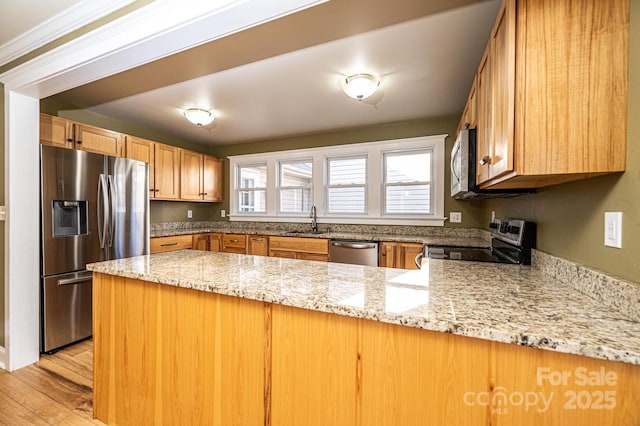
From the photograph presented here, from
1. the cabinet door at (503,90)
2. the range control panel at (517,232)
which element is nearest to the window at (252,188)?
the range control panel at (517,232)

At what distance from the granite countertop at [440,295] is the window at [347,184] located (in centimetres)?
234

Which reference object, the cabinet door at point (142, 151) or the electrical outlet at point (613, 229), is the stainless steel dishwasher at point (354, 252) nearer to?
the electrical outlet at point (613, 229)

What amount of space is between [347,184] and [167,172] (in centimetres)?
261

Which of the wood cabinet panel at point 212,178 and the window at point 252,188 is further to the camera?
the window at point 252,188

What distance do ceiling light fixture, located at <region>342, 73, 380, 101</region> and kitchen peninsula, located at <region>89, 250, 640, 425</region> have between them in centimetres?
165

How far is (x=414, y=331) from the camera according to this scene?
855mm

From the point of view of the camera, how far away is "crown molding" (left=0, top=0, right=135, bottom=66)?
161cm

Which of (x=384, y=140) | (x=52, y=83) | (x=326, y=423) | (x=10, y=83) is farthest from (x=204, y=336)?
(x=384, y=140)

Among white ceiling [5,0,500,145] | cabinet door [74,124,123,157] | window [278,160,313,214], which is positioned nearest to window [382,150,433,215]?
white ceiling [5,0,500,145]

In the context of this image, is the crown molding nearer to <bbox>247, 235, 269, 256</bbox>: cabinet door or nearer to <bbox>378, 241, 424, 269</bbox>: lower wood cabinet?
<bbox>247, 235, 269, 256</bbox>: cabinet door

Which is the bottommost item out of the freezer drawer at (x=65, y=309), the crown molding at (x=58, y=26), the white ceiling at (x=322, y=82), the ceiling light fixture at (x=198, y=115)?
the freezer drawer at (x=65, y=309)

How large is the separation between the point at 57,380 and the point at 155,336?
4.79ft

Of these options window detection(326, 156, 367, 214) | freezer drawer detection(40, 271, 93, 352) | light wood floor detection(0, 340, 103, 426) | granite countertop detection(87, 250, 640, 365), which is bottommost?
light wood floor detection(0, 340, 103, 426)

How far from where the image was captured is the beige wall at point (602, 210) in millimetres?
888
